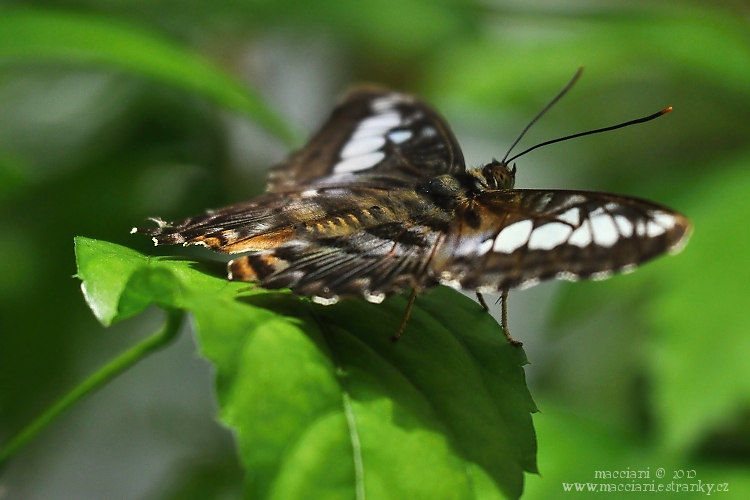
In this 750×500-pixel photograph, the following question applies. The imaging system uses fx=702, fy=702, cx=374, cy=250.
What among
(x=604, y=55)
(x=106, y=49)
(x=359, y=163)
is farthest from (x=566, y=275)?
(x=604, y=55)

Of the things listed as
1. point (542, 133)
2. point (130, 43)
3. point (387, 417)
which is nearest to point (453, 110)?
point (542, 133)

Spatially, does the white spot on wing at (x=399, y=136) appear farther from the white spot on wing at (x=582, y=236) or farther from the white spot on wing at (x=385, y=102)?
the white spot on wing at (x=582, y=236)

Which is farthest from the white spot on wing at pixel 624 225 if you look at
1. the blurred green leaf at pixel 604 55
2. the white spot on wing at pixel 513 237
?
the blurred green leaf at pixel 604 55

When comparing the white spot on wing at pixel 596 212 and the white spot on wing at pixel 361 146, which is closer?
the white spot on wing at pixel 596 212

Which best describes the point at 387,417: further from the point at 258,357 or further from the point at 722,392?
the point at 722,392

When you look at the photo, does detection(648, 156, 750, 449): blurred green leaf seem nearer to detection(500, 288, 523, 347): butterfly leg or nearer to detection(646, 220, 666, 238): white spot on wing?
detection(500, 288, 523, 347): butterfly leg

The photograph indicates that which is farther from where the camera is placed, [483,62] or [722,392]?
[483,62]

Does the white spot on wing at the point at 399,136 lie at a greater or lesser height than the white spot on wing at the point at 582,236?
greater

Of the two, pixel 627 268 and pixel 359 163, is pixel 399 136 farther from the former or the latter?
pixel 627 268
